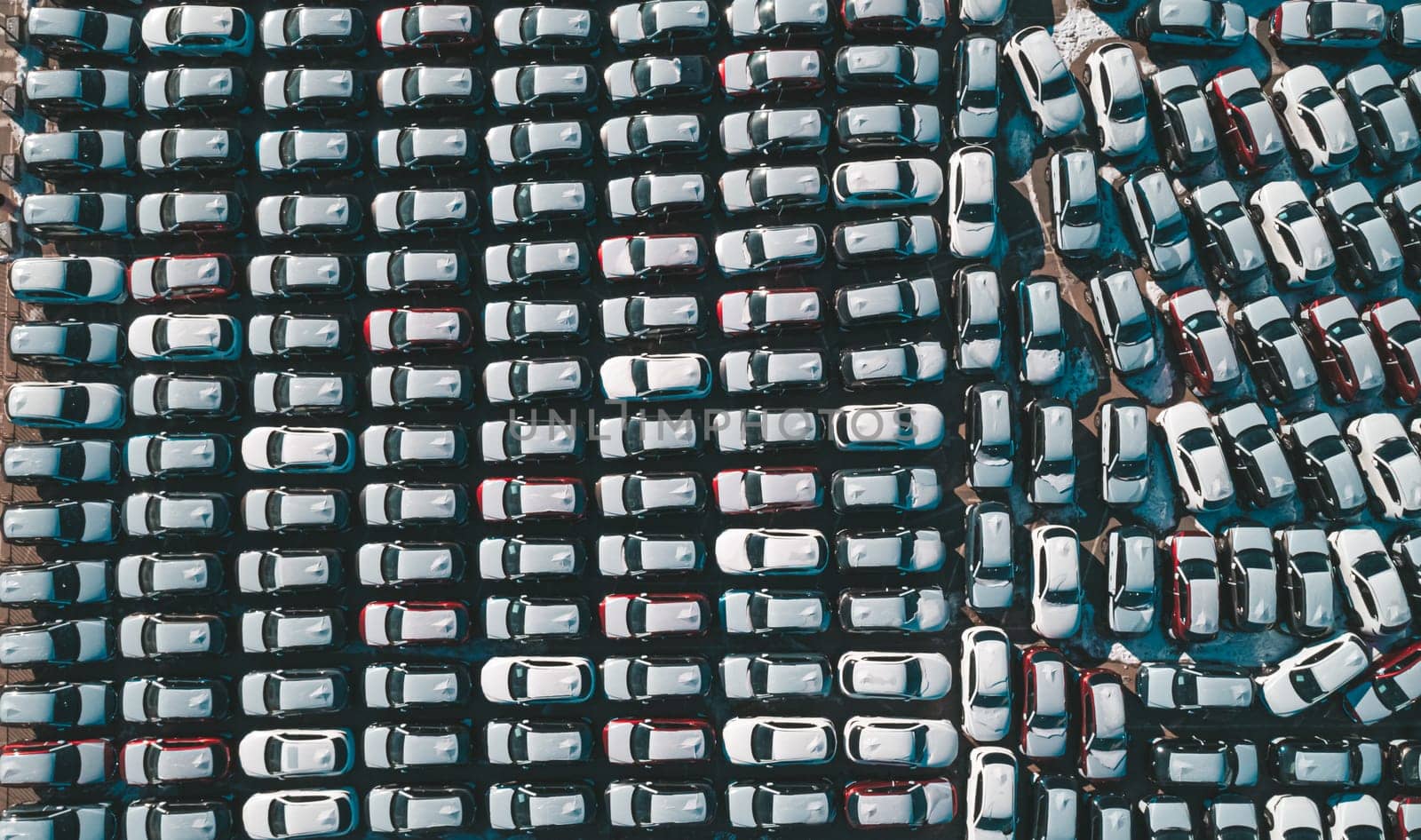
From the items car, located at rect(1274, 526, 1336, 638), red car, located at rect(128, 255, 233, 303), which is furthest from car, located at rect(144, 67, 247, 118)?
car, located at rect(1274, 526, 1336, 638)

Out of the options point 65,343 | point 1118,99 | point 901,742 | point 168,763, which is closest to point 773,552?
point 901,742

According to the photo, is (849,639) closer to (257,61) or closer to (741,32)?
(741,32)

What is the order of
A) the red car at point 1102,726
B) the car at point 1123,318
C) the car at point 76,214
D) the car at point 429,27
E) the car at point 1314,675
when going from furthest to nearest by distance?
the car at point 429,27, the car at point 76,214, the car at point 1123,318, the car at point 1314,675, the red car at point 1102,726

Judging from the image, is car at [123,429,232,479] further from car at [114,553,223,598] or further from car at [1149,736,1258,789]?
car at [1149,736,1258,789]

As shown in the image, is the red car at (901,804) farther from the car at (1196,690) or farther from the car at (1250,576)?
the car at (1250,576)

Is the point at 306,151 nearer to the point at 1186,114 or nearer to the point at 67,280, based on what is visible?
the point at 67,280

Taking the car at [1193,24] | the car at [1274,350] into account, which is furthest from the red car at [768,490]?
the car at [1193,24]
